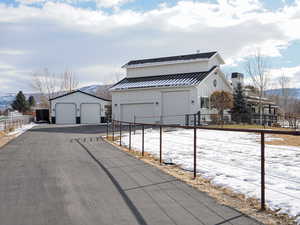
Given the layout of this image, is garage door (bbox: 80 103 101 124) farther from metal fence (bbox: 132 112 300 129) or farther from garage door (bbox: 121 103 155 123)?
metal fence (bbox: 132 112 300 129)

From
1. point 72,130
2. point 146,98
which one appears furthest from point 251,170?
point 146,98

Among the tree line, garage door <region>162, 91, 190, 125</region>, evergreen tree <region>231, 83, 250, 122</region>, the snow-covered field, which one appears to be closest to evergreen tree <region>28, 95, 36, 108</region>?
the tree line

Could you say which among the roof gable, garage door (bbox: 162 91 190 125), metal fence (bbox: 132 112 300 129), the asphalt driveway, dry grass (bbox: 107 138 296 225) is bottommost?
dry grass (bbox: 107 138 296 225)

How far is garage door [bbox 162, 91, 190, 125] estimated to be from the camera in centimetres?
3089

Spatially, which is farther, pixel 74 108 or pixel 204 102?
pixel 74 108

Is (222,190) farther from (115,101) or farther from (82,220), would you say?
(115,101)

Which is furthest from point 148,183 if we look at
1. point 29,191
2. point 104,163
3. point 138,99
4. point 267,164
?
point 138,99

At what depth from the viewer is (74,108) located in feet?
135

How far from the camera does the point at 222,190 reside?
21.5ft

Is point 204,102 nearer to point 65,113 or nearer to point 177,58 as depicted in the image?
point 177,58

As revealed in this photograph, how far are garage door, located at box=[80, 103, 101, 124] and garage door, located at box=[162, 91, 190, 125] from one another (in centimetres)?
1247

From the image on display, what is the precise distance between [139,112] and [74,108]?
35.6 ft

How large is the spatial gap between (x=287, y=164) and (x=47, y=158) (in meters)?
7.41

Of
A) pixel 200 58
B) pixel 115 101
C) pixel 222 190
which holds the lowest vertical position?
pixel 222 190
